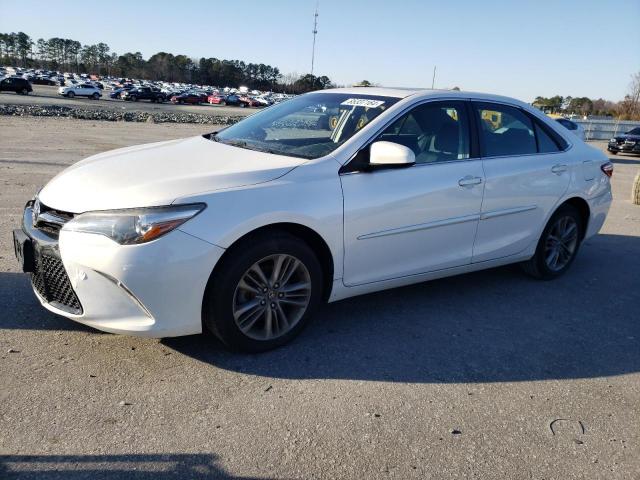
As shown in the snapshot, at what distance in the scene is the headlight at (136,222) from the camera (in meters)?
2.99

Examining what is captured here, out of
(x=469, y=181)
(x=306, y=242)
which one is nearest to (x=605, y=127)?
(x=469, y=181)

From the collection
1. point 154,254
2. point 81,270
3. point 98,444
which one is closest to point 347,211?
point 154,254

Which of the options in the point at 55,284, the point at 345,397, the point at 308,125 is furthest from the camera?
the point at 308,125

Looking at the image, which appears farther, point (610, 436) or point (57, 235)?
point (57, 235)

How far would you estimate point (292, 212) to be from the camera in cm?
338

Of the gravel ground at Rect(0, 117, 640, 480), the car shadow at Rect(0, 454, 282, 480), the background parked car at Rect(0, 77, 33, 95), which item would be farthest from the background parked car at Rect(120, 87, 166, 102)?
the car shadow at Rect(0, 454, 282, 480)

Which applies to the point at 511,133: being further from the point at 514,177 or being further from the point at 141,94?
the point at 141,94

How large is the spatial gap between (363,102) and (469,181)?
3.35 feet

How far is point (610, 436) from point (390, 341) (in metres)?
1.43

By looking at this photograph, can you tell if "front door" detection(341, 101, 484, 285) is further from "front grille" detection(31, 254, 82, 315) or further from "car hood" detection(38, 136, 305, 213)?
"front grille" detection(31, 254, 82, 315)

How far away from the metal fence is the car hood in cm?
3639

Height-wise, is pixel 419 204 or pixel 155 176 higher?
pixel 155 176

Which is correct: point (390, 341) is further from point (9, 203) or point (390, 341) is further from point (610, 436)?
point (9, 203)

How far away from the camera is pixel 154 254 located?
2.97 meters
